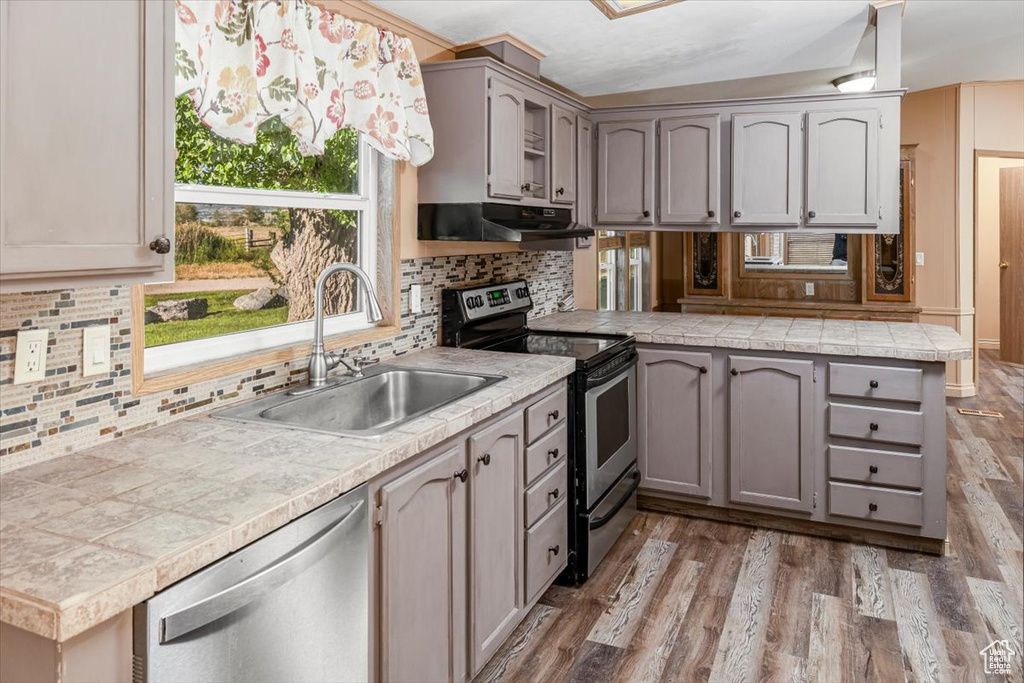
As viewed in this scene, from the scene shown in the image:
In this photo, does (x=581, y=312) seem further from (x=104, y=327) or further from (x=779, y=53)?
(x=104, y=327)

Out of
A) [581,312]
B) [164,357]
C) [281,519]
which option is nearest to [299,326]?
[164,357]

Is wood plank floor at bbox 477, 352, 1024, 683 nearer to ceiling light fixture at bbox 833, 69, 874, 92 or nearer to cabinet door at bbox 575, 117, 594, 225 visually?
cabinet door at bbox 575, 117, 594, 225

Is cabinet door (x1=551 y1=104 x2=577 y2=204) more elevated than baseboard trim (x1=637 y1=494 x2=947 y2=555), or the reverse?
cabinet door (x1=551 y1=104 x2=577 y2=204)

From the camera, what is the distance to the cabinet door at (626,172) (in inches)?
158

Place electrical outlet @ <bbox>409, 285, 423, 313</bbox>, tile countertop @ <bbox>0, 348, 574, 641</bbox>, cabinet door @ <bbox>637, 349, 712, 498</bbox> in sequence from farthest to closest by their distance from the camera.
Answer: cabinet door @ <bbox>637, 349, 712, 498</bbox> → electrical outlet @ <bbox>409, 285, 423, 313</bbox> → tile countertop @ <bbox>0, 348, 574, 641</bbox>

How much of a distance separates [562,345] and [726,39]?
69.3 inches

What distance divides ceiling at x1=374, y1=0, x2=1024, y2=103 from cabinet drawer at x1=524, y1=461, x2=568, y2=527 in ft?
5.89

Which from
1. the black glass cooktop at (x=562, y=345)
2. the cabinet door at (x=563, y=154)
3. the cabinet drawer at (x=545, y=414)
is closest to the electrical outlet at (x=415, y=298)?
the black glass cooktop at (x=562, y=345)

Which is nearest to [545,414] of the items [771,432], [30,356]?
[771,432]

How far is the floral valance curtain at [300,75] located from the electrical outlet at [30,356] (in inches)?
26.1

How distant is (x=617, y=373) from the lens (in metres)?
3.19

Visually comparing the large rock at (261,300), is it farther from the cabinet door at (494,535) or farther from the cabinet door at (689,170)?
the cabinet door at (689,170)

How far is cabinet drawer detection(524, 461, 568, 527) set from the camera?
2.49 m

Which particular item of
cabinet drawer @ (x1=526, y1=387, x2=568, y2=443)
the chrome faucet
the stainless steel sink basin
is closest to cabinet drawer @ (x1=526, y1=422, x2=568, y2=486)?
→ cabinet drawer @ (x1=526, y1=387, x2=568, y2=443)
